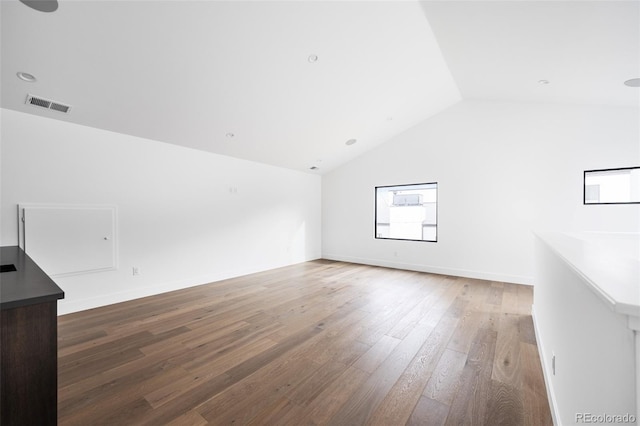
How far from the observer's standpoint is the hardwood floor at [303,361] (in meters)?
1.60

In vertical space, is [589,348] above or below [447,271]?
above

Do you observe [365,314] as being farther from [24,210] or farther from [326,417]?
[24,210]

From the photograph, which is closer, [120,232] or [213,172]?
[120,232]

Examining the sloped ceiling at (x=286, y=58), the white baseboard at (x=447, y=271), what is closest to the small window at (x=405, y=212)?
the white baseboard at (x=447, y=271)

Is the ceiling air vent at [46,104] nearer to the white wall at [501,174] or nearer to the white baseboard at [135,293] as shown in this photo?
the white baseboard at [135,293]

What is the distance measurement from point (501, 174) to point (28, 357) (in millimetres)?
5614

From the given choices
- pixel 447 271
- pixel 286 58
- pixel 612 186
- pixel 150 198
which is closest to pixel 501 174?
pixel 612 186

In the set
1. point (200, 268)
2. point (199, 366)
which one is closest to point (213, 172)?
point (200, 268)

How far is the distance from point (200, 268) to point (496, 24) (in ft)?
15.8

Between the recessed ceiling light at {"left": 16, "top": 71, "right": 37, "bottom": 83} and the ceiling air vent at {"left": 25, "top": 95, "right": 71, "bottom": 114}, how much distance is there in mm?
258

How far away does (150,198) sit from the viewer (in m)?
3.85

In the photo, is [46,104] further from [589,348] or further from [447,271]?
[447,271]

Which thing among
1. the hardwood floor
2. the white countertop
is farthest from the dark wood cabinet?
the white countertop

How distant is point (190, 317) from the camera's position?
3.05 metres
